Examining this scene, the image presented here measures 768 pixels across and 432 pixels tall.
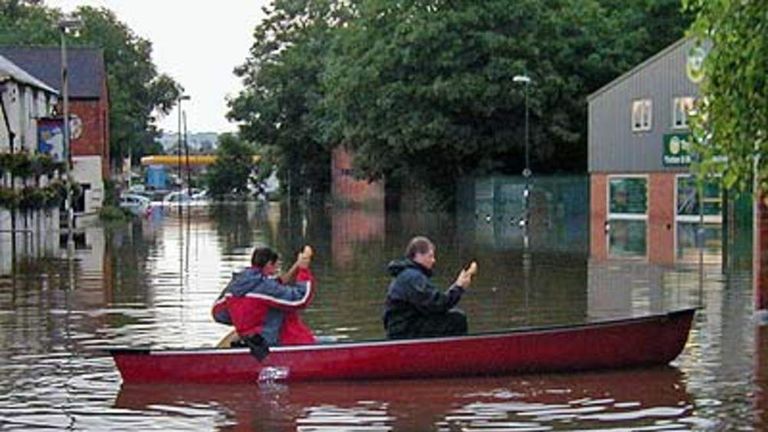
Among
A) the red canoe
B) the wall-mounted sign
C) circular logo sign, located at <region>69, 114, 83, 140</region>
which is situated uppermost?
circular logo sign, located at <region>69, 114, 83, 140</region>

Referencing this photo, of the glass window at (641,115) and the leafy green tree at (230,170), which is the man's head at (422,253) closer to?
the glass window at (641,115)

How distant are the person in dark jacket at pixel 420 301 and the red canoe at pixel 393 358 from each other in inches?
10.2

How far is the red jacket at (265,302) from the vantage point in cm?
1602

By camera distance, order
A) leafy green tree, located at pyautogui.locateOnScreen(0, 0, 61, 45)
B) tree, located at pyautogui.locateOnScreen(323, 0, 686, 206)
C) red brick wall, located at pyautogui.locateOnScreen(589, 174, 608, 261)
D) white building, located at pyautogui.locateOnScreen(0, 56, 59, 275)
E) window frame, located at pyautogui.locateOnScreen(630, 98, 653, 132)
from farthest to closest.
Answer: leafy green tree, located at pyautogui.locateOnScreen(0, 0, 61, 45), tree, located at pyautogui.locateOnScreen(323, 0, 686, 206), red brick wall, located at pyautogui.locateOnScreen(589, 174, 608, 261), window frame, located at pyautogui.locateOnScreen(630, 98, 653, 132), white building, located at pyautogui.locateOnScreen(0, 56, 59, 275)

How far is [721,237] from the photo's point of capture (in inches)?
1991

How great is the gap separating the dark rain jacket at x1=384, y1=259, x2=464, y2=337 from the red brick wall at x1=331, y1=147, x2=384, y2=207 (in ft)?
292

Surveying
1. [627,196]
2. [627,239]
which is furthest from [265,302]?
[627,196]

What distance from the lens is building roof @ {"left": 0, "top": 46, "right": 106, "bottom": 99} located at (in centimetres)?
9050

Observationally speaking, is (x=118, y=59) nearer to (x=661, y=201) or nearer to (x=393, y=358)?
(x=661, y=201)

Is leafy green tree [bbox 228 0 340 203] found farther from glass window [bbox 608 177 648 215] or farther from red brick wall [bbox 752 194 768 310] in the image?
red brick wall [bbox 752 194 768 310]

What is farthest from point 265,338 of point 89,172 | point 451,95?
point 89,172

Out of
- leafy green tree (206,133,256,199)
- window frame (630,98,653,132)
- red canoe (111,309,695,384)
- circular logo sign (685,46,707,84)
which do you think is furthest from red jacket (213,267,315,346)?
leafy green tree (206,133,256,199)

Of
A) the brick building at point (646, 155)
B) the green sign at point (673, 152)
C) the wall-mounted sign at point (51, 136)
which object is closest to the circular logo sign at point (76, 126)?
the wall-mounted sign at point (51, 136)

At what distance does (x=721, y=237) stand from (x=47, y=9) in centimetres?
9078
